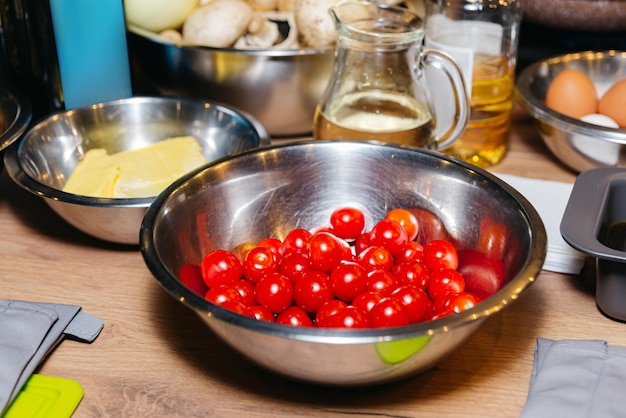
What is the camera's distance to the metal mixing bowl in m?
0.62

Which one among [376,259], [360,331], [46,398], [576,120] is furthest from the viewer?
[576,120]

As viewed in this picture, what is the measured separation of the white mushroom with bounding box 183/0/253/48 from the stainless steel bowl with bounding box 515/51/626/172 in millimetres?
407

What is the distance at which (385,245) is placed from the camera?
2.79ft

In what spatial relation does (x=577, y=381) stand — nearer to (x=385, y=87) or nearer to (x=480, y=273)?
(x=480, y=273)

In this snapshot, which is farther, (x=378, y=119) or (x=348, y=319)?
(x=378, y=119)

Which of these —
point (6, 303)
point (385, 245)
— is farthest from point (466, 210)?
point (6, 303)

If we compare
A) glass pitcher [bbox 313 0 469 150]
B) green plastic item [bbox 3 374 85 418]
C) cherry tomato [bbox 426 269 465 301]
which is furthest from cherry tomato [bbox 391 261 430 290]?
green plastic item [bbox 3 374 85 418]

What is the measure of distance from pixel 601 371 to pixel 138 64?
2.72 feet

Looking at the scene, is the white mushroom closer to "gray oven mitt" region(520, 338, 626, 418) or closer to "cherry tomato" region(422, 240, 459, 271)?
"cherry tomato" region(422, 240, 459, 271)

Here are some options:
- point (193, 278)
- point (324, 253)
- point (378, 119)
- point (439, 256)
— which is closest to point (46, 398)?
point (193, 278)

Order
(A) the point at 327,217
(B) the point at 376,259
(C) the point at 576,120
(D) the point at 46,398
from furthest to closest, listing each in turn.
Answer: (C) the point at 576,120, (A) the point at 327,217, (B) the point at 376,259, (D) the point at 46,398

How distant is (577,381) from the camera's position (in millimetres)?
712

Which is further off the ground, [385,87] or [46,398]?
[385,87]

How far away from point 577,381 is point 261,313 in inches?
11.4
